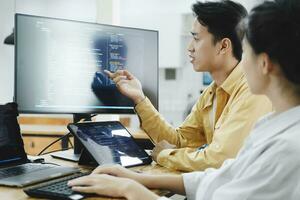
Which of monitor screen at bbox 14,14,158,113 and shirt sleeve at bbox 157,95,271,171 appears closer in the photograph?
shirt sleeve at bbox 157,95,271,171

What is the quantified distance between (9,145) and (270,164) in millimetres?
904

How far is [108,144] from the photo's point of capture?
150 cm

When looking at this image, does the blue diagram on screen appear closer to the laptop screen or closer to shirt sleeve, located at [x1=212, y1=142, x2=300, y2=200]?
the laptop screen

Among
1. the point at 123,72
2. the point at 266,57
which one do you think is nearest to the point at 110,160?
the point at 123,72

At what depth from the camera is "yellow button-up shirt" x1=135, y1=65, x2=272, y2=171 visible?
4.42 ft

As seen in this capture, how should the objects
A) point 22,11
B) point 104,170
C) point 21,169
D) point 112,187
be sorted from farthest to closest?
1. point 22,11
2. point 21,169
3. point 104,170
4. point 112,187

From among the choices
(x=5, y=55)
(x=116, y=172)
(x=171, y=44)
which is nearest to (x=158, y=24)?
(x=171, y=44)

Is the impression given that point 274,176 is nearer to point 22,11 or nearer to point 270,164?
point 270,164

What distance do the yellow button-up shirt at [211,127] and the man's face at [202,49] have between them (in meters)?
0.10

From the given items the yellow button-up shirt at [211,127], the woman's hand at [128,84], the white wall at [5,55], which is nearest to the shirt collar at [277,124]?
the yellow button-up shirt at [211,127]

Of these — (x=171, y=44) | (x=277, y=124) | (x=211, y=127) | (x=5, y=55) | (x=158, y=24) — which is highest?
(x=158, y=24)

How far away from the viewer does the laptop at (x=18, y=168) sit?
3.87ft

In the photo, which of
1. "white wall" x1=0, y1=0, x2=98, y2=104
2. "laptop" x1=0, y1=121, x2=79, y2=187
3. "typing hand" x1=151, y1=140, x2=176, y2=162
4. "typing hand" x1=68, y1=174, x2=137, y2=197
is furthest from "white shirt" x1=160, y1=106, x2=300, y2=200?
"white wall" x1=0, y1=0, x2=98, y2=104

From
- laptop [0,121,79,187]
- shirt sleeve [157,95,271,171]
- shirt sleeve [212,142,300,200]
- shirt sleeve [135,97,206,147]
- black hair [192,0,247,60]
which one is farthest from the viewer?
shirt sleeve [135,97,206,147]
